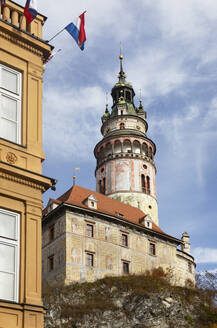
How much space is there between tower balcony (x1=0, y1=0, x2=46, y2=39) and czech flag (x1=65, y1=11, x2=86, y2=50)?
1.29m

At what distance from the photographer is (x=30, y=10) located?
11289 millimetres

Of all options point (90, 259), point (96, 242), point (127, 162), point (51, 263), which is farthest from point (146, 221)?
point (127, 162)

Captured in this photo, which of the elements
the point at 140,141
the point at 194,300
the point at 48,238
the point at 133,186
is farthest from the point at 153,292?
the point at 140,141

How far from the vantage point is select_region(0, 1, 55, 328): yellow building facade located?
9.34 metres

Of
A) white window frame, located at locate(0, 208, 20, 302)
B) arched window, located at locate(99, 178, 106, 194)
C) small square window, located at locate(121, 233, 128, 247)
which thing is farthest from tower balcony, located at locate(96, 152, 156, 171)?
white window frame, located at locate(0, 208, 20, 302)

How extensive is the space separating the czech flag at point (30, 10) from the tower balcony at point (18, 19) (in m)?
0.25

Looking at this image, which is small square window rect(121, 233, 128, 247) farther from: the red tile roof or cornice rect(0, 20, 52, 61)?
cornice rect(0, 20, 52, 61)

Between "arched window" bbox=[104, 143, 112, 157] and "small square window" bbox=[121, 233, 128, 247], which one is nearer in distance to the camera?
"small square window" bbox=[121, 233, 128, 247]

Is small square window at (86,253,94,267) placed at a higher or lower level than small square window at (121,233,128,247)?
lower

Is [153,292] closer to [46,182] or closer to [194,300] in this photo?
[194,300]

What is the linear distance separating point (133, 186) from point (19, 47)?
135 ft

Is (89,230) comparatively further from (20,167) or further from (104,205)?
(20,167)

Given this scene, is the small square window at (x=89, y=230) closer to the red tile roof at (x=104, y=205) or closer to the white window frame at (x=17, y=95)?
the red tile roof at (x=104, y=205)

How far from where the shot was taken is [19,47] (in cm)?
1131
